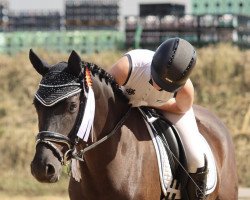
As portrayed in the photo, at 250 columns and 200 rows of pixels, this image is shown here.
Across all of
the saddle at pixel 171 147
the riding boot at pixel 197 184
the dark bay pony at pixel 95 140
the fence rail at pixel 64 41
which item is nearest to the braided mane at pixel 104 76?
the dark bay pony at pixel 95 140

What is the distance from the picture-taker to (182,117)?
7227mm

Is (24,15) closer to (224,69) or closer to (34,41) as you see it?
(34,41)

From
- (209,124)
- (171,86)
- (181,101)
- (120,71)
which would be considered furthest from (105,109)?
(209,124)

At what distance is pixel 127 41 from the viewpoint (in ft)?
87.5

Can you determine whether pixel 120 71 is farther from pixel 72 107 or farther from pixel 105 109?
pixel 72 107

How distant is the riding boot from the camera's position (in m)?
7.21

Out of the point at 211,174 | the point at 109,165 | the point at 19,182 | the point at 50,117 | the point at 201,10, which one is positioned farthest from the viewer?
the point at 201,10

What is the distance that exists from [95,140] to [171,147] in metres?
0.92

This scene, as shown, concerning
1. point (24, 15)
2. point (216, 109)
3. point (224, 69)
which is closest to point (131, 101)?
point (216, 109)

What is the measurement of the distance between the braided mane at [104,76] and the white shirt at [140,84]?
128 mm

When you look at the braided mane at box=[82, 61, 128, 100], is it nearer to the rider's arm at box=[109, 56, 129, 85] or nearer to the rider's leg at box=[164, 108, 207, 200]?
the rider's arm at box=[109, 56, 129, 85]

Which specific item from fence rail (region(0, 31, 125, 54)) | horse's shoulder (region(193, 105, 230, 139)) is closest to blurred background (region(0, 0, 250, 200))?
fence rail (region(0, 31, 125, 54))

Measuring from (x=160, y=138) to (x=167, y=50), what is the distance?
744mm

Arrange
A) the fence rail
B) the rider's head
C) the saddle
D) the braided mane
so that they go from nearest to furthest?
the braided mane < the rider's head < the saddle < the fence rail
